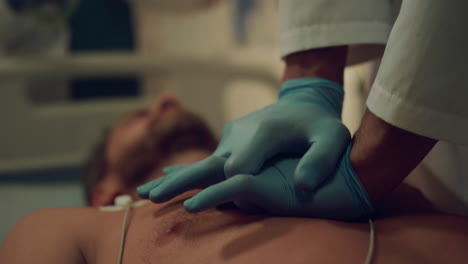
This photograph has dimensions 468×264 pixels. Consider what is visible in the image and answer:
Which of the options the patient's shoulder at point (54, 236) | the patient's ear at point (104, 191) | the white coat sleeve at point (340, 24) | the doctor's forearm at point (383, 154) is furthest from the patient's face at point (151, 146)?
the doctor's forearm at point (383, 154)

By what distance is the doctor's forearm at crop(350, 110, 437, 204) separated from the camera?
612 mm

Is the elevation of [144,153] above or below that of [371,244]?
below

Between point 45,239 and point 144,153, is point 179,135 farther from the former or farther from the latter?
point 45,239

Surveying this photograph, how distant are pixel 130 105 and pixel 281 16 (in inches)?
45.5

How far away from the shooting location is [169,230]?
2.32ft

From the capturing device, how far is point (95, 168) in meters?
1.46

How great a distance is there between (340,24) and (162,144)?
0.67 m

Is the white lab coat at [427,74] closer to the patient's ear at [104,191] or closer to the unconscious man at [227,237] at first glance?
the unconscious man at [227,237]

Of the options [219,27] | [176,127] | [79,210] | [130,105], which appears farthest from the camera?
[219,27]

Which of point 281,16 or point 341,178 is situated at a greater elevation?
point 281,16

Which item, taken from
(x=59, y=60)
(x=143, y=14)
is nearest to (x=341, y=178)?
(x=59, y=60)

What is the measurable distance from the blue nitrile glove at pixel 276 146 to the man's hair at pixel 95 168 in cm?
70

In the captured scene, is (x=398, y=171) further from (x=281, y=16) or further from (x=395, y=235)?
(x=281, y=16)

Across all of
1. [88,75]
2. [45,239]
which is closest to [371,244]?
[45,239]
